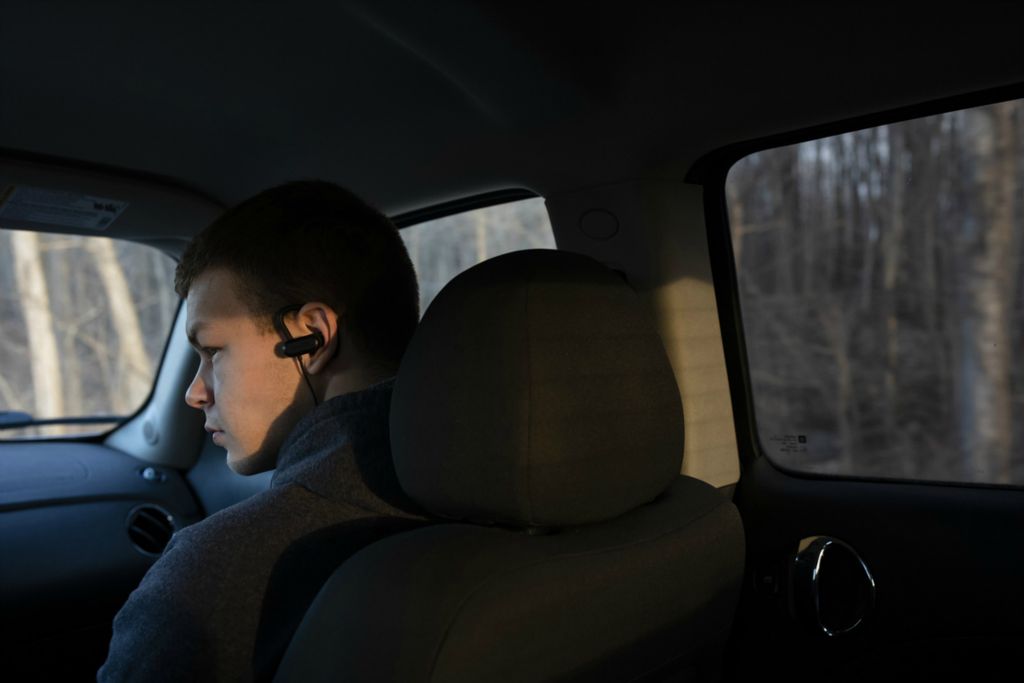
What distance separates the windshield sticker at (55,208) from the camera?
269 cm

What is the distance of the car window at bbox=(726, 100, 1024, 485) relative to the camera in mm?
2006

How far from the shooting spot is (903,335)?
2.16 m

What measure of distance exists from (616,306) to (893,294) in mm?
1030

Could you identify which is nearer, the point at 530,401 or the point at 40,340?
the point at 530,401

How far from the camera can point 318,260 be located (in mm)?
1664

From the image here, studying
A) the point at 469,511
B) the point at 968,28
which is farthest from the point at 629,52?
the point at 469,511

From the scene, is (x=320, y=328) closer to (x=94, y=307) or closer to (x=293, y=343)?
(x=293, y=343)

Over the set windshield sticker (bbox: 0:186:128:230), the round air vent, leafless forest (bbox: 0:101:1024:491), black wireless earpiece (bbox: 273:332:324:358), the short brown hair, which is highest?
windshield sticker (bbox: 0:186:128:230)

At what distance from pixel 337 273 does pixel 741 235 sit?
1226mm

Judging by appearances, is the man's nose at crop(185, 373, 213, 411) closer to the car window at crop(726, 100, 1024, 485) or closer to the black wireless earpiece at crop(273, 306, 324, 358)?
the black wireless earpiece at crop(273, 306, 324, 358)

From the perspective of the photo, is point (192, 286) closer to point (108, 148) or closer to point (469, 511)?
point (469, 511)

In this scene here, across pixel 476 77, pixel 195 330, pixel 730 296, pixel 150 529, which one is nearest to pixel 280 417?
pixel 195 330

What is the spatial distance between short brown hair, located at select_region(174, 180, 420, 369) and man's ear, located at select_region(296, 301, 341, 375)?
0.03 metres

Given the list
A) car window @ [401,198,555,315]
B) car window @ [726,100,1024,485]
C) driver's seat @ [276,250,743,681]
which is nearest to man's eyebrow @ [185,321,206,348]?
driver's seat @ [276,250,743,681]
